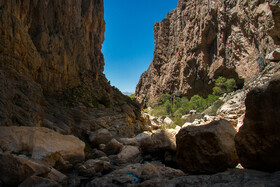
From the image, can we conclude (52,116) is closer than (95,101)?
Yes

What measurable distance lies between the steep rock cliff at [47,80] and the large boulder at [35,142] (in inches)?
30.2

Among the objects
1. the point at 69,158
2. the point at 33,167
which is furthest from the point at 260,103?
the point at 69,158

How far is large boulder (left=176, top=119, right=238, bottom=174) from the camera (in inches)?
139

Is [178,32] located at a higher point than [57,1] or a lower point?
higher

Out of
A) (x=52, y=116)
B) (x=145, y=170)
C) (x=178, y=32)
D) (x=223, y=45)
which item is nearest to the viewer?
(x=145, y=170)

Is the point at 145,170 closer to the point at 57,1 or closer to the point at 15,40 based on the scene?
the point at 15,40

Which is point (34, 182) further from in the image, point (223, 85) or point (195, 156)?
point (223, 85)

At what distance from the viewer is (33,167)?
3.49m

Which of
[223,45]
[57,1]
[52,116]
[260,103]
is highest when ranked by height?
[223,45]

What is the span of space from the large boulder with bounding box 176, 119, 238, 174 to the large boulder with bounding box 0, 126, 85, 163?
353cm

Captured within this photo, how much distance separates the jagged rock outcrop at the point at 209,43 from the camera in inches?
1133

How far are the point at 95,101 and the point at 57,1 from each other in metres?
8.60

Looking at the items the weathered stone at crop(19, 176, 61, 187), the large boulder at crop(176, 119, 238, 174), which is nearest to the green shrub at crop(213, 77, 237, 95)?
the large boulder at crop(176, 119, 238, 174)

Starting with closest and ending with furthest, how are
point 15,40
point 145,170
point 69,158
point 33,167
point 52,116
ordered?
point 33,167 < point 145,170 < point 69,158 < point 15,40 < point 52,116
